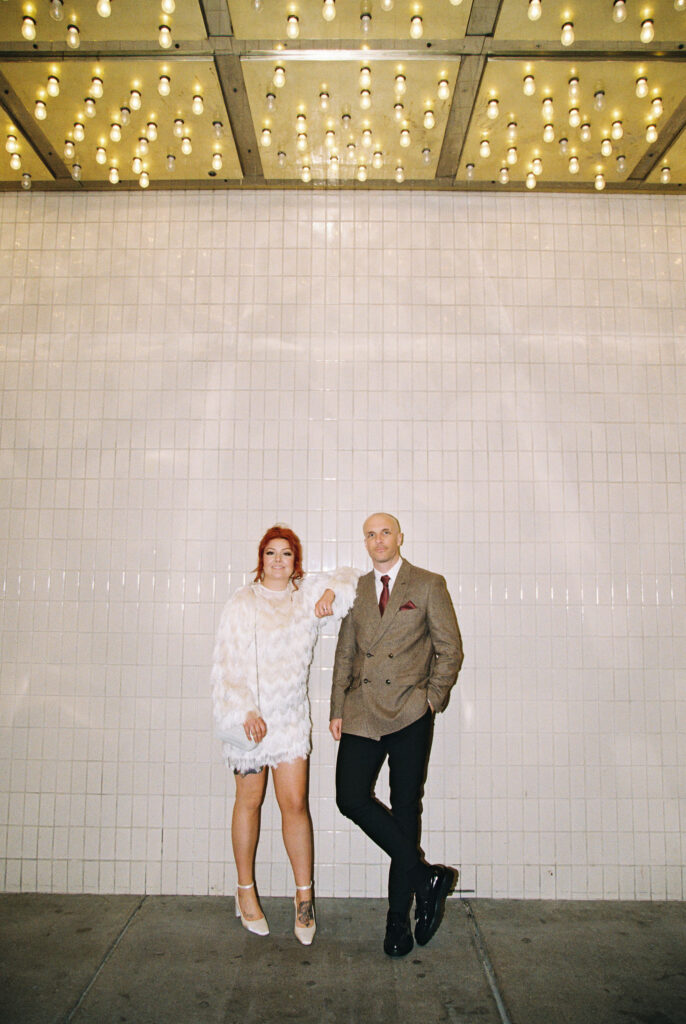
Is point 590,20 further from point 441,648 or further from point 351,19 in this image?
point 441,648

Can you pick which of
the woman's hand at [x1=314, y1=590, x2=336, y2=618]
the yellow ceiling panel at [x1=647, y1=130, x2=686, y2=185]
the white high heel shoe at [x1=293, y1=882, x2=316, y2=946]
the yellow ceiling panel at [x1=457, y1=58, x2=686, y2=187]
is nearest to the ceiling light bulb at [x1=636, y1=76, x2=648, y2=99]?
the yellow ceiling panel at [x1=457, y1=58, x2=686, y2=187]

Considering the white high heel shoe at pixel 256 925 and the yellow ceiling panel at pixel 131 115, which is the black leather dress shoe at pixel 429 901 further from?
the yellow ceiling panel at pixel 131 115

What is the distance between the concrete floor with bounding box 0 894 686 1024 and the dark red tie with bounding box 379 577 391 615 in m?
1.42

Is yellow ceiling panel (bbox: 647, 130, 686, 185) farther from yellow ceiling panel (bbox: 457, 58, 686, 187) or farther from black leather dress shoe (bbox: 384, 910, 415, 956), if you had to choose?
black leather dress shoe (bbox: 384, 910, 415, 956)

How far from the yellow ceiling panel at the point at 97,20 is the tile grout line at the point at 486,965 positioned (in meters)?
3.94

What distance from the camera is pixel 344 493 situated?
3.56 metres

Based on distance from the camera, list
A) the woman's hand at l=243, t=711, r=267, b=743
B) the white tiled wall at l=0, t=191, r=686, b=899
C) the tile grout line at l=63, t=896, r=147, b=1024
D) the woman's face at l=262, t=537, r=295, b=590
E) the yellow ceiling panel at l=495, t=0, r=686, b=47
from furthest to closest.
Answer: the white tiled wall at l=0, t=191, r=686, b=899 → the woman's face at l=262, t=537, r=295, b=590 → the woman's hand at l=243, t=711, r=267, b=743 → the yellow ceiling panel at l=495, t=0, r=686, b=47 → the tile grout line at l=63, t=896, r=147, b=1024

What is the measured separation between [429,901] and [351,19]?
11.7ft

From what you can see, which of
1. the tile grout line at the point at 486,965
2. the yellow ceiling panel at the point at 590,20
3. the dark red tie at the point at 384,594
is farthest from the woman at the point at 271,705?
the yellow ceiling panel at the point at 590,20

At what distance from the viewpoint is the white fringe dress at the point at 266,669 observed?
115 inches

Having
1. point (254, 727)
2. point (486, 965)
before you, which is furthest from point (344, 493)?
point (486, 965)

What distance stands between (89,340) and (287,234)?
4.13ft

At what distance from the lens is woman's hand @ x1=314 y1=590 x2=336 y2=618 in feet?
9.70

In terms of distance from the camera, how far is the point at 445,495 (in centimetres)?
357
